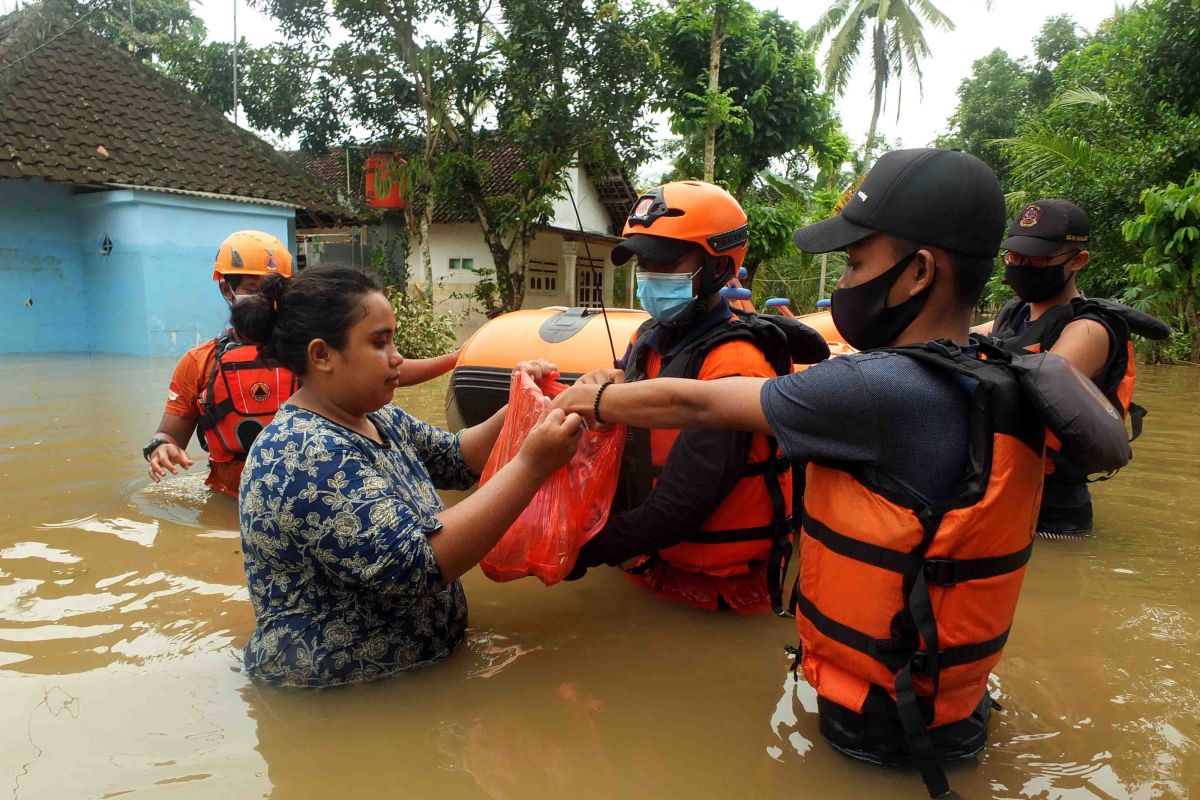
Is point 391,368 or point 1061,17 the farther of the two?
point 1061,17

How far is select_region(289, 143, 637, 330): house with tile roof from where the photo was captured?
16.4 m

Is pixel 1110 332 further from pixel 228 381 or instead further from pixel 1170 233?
pixel 1170 233

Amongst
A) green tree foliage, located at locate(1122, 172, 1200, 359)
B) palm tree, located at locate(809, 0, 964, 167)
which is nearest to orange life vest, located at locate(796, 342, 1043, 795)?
green tree foliage, located at locate(1122, 172, 1200, 359)

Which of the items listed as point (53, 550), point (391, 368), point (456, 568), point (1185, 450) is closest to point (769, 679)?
point (456, 568)

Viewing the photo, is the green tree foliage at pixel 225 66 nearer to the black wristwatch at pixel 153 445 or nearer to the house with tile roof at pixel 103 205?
the house with tile roof at pixel 103 205

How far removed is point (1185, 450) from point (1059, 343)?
A: 12.6ft

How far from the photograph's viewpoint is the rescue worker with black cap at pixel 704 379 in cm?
259

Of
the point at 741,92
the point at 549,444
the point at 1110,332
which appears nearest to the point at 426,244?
the point at 741,92

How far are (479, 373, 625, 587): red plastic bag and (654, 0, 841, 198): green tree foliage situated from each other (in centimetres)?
1314

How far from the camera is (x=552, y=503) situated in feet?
8.34

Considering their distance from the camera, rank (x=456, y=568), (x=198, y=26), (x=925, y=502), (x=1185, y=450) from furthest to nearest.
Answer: (x=198, y=26), (x=1185, y=450), (x=456, y=568), (x=925, y=502)

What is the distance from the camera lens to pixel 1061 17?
2269 cm

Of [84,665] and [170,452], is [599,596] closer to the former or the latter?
[84,665]

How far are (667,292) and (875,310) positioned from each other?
Answer: 3.04 ft
